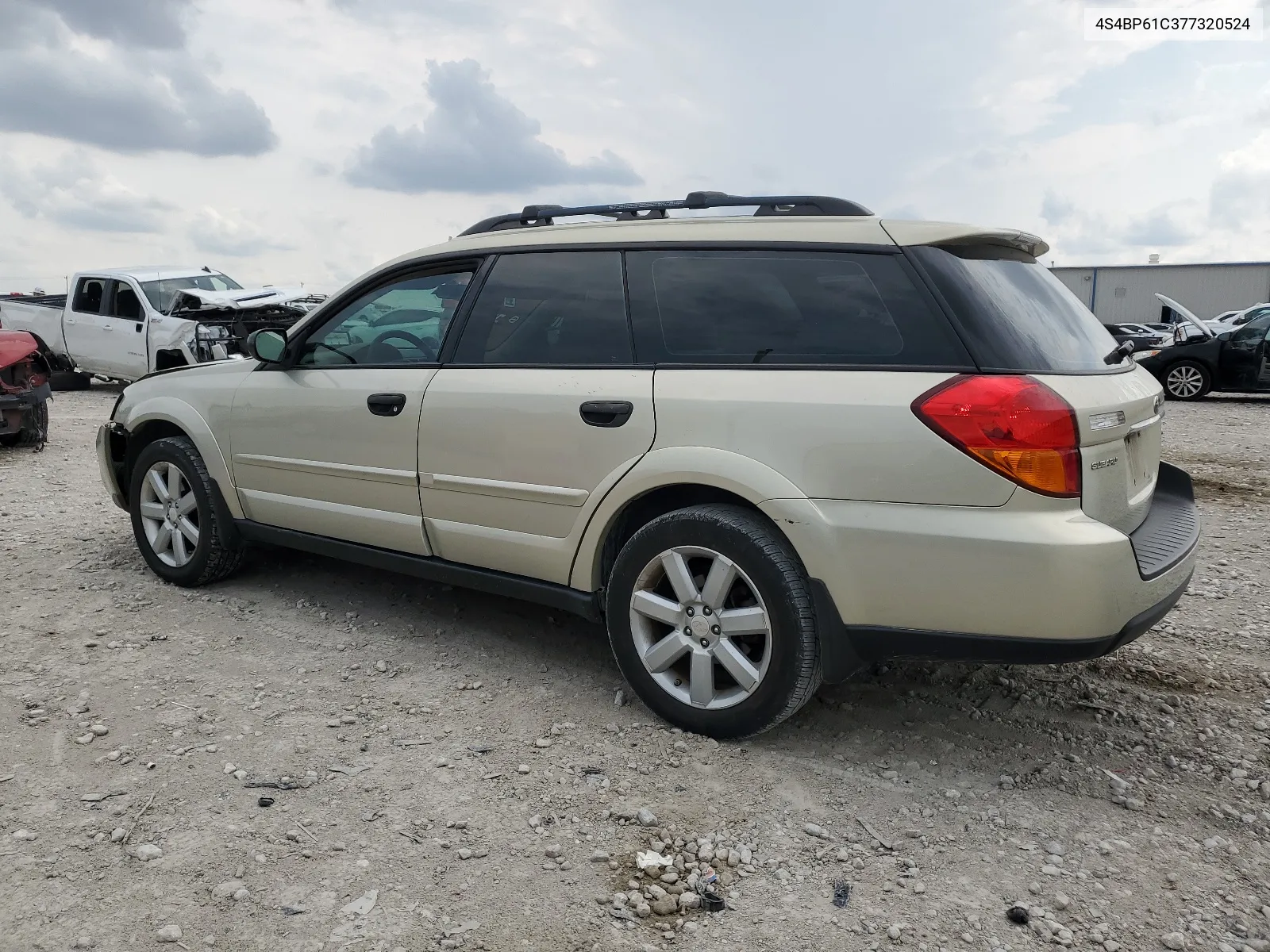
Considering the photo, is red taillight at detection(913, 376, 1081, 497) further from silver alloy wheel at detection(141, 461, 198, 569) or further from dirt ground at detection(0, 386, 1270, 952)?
silver alloy wheel at detection(141, 461, 198, 569)

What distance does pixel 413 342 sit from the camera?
3.96 metres

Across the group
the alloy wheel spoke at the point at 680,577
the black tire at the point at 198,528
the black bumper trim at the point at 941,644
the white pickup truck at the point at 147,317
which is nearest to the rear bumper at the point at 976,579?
the black bumper trim at the point at 941,644

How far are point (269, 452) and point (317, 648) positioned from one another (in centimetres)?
94

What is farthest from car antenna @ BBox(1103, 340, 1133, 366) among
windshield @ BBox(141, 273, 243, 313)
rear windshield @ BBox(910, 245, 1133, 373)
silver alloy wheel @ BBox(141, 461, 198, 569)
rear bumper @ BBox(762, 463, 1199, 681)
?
windshield @ BBox(141, 273, 243, 313)

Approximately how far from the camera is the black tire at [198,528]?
468 centimetres

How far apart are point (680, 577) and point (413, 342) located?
1617 millimetres

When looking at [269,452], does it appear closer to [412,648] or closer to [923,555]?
[412,648]

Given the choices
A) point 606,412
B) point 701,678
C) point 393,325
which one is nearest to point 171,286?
point 393,325

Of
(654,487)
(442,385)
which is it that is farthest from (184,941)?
(442,385)

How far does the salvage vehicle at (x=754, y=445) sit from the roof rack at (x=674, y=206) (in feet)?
→ 0.05

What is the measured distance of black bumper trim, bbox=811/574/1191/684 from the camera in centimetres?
267

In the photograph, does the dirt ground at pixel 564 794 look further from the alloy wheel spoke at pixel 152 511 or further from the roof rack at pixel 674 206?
the roof rack at pixel 674 206

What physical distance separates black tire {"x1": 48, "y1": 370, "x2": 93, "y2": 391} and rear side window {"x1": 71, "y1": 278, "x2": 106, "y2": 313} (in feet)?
5.21

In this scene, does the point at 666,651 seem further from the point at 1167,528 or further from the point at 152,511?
the point at 152,511
